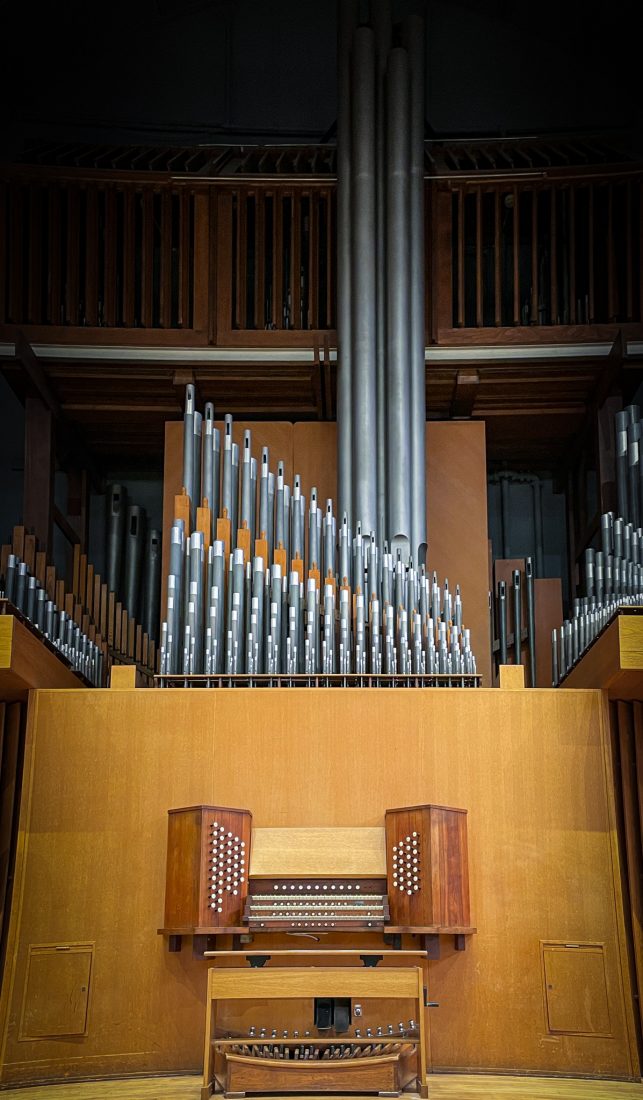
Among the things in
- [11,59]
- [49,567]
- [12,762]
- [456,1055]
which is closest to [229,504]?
[49,567]

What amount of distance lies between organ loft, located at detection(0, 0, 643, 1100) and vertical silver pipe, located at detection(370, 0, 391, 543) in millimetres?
32

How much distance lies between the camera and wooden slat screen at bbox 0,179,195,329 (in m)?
10.1

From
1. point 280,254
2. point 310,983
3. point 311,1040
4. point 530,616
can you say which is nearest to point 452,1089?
point 311,1040

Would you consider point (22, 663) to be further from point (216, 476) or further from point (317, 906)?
point (216, 476)

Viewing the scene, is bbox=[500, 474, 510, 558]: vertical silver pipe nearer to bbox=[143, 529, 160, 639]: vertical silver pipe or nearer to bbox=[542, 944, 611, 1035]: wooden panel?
bbox=[143, 529, 160, 639]: vertical silver pipe

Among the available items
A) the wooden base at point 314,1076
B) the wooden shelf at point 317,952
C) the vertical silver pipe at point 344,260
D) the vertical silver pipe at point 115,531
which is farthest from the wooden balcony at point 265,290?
→ the wooden base at point 314,1076

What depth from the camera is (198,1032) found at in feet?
22.5

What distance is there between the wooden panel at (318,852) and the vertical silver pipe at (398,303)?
2360mm

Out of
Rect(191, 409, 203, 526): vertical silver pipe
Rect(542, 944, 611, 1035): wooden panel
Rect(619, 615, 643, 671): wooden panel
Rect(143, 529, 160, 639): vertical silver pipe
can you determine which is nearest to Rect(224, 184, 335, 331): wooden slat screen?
Rect(191, 409, 203, 526): vertical silver pipe

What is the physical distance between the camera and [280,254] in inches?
404

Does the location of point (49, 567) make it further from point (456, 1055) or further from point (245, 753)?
point (456, 1055)

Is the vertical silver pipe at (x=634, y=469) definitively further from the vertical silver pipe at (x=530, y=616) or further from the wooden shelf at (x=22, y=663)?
the wooden shelf at (x=22, y=663)

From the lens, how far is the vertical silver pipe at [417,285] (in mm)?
9258

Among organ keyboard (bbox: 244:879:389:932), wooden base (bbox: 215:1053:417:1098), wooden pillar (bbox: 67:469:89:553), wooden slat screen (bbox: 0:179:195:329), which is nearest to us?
wooden base (bbox: 215:1053:417:1098)
